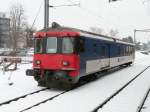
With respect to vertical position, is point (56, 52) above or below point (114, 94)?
above

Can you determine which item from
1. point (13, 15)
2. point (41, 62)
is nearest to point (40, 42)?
point (41, 62)

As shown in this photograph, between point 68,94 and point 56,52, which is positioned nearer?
point 68,94

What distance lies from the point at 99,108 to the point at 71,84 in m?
4.33

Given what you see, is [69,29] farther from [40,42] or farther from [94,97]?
[94,97]

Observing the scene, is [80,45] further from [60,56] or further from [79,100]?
[79,100]

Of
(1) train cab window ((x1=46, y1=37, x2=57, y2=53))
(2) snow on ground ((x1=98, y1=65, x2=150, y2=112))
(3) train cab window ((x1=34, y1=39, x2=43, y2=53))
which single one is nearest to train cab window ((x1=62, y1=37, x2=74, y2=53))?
(1) train cab window ((x1=46, y1=37, x2=57, y2=53))

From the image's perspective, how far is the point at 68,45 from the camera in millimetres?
14383

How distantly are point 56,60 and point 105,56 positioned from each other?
5954mm

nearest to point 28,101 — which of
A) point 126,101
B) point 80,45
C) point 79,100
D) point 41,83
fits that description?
point 79,100

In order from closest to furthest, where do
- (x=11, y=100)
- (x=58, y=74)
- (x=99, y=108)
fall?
(x=99, y=108)
(x=11, y=100)
(x=58, y=74)

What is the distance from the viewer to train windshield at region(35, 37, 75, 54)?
1435cm

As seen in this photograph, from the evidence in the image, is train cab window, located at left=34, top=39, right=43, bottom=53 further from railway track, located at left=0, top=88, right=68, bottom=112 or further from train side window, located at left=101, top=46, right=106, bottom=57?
train side window, located at left=101, top=46, right=106, bottom=57

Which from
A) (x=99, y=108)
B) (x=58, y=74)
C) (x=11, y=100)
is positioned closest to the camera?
(x=99, y=108)

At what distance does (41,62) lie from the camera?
14789 mm
